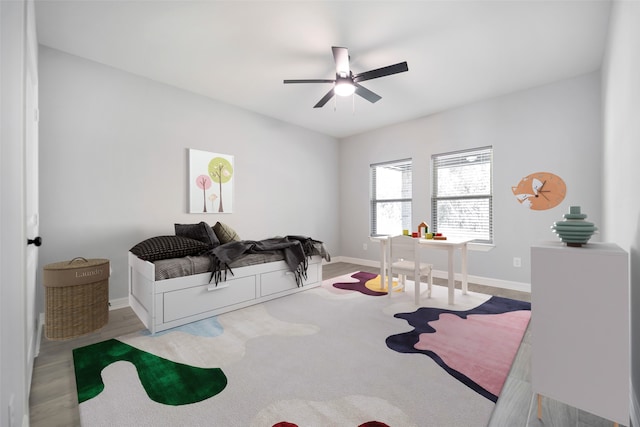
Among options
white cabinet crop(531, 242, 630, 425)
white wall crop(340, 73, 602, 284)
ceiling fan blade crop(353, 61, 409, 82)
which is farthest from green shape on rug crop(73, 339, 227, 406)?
white wall crop(340, 73, 602, 284)

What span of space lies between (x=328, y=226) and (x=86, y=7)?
449 centimetres

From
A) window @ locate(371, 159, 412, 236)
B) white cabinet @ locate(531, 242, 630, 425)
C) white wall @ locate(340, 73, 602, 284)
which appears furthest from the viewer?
window @ locate(371, 159, 412, 236)

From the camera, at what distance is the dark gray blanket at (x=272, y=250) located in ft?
9.04

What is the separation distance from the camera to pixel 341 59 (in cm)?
260

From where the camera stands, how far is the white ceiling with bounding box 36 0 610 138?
2.25 meters

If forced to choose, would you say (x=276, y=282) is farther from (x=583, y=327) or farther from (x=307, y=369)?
(x=583, y=327)

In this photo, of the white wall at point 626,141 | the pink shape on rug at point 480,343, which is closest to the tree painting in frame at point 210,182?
the pink shape on rug at point 480,343

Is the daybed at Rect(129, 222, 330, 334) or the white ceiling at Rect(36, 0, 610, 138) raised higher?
the white ceiling at Rect(36, 0, 610, 138)

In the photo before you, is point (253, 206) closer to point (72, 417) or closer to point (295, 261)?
point (295, 261)

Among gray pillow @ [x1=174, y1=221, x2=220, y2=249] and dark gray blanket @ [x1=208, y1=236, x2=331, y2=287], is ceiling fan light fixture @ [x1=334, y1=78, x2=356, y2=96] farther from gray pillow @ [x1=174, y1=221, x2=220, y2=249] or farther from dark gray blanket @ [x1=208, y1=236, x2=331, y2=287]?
gray pillow @ [x1=174, y1=221, x2=220, y2=249]

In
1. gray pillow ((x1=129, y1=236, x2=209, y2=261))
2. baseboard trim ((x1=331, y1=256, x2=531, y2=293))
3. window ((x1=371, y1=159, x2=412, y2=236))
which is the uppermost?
window ((x1=371, y1=159, x2=412, y2=236))

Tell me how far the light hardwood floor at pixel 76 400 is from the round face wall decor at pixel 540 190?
1.97m

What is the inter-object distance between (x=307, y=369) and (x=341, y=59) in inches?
100

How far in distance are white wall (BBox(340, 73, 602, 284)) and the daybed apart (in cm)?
270
